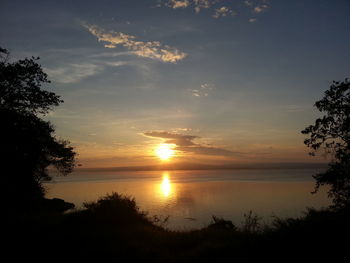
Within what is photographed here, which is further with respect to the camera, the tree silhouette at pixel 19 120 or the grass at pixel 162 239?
the tree silhouette at pixel 19 120

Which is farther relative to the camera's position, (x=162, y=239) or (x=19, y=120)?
(x=19, y=120)

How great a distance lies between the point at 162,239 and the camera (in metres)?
13.3

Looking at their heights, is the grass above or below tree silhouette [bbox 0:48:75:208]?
below

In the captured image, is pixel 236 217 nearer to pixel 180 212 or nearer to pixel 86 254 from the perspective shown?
pixel 180 212

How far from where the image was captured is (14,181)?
29.4m

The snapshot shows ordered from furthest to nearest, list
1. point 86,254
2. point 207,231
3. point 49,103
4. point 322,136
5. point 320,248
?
point 49,103 < point 322,136 < point 207,231 < point 86,254 < point 320,248

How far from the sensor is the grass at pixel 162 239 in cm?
1002

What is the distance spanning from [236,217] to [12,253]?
110ft

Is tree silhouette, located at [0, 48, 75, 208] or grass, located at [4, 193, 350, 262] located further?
tree silhouette, located at [0, 48, 75, 208]

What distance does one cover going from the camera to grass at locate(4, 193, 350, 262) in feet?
32.9

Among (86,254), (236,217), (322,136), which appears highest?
(322,136)

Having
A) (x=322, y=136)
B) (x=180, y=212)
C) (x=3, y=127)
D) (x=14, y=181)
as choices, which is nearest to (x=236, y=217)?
(x=180, y=212)

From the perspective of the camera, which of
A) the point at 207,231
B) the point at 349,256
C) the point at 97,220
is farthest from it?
the point at 97,220

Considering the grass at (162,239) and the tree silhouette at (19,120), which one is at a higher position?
the tree silhouette at (19,120)
